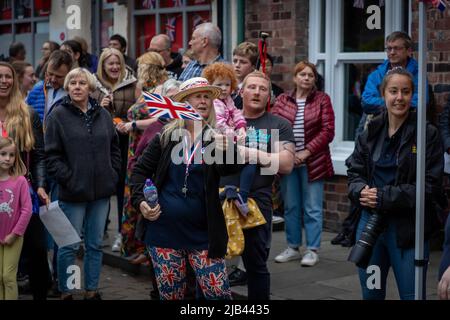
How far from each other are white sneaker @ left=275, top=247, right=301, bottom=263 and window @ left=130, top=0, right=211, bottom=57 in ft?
13.9

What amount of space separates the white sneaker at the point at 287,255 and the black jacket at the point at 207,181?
2.92m

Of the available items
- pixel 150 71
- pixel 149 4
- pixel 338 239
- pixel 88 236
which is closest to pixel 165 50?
pixel 150 71

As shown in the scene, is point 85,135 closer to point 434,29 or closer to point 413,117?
point 413,117

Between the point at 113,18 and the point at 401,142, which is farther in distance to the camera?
the point at 113,18

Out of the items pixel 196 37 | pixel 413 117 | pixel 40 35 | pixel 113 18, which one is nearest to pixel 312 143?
pixel 196 37

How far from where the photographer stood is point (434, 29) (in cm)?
867

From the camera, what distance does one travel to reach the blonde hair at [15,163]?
668cm

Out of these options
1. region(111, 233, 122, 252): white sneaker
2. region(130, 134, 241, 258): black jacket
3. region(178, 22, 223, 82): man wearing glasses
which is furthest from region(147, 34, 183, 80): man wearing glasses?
region(130, 134, 241, 258): black jacket

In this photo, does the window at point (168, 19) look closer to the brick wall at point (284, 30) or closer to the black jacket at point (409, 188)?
the brick wall at point (284, 30)

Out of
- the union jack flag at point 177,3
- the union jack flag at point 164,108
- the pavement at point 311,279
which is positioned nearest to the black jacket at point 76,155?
the pavement at point 311,279

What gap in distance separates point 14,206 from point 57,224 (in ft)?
1.50

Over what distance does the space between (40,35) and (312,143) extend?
833 cm

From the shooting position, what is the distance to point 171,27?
12.7m

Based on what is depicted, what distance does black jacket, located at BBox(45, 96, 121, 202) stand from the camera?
727cm
